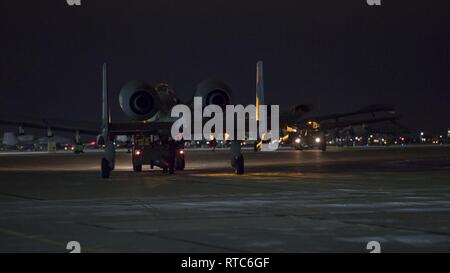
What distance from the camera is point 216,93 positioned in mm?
29656

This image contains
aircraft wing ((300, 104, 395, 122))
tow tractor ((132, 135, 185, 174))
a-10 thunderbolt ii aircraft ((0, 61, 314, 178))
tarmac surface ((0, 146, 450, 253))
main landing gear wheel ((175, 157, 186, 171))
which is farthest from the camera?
aircraft wing ((300, 104, 395, 122))

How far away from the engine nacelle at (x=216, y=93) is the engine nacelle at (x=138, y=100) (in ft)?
7.46

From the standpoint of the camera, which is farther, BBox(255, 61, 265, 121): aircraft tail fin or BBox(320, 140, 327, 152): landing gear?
BBox(320, 140, 327, 152): landing gear

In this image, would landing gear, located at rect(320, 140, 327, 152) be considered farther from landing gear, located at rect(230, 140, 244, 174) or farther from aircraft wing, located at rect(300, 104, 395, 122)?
landing gear, located at rect(230, 140, 244, 174)

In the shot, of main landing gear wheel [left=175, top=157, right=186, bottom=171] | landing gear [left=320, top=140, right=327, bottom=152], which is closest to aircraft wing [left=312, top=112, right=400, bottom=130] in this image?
landing gear [left=320, top=140, right=327, bottom=152]

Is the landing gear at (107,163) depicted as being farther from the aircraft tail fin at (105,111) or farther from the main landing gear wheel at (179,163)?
the main landing gear wheel at (179,163)

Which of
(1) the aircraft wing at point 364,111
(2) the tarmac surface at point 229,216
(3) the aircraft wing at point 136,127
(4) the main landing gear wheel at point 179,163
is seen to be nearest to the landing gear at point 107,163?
(3) the aircraft wing at point 136,127

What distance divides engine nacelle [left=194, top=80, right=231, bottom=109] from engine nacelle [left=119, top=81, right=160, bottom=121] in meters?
2.27

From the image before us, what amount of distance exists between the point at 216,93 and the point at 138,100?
343 cm

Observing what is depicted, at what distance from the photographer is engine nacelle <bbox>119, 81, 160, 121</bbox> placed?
29.9 m

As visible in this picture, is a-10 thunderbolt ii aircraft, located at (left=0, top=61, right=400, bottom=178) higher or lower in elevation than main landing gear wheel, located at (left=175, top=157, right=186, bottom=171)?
higher

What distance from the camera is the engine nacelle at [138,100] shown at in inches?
1176

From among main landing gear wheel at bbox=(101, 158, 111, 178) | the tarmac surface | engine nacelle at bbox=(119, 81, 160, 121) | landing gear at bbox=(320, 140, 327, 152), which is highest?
engine nacelle at bbox=(119, 81, 160, 121)
